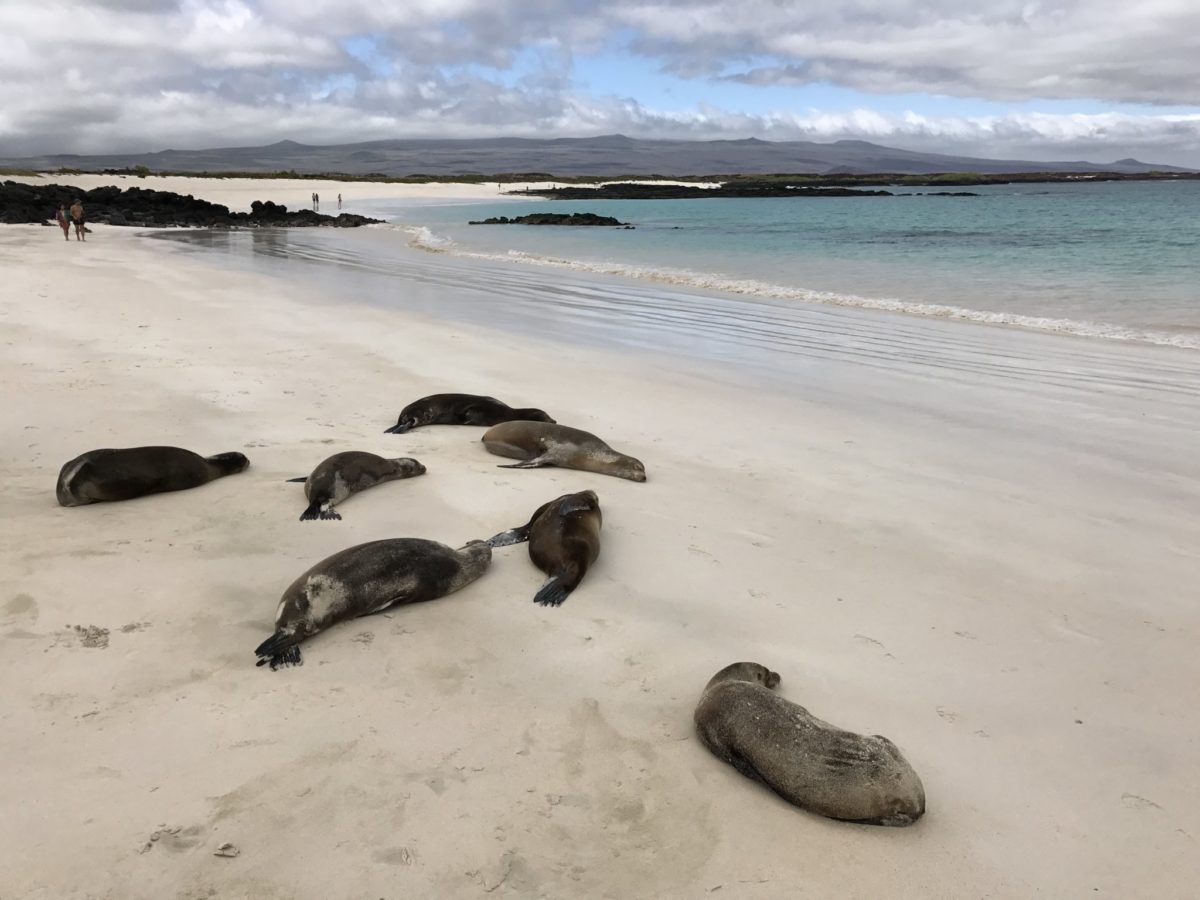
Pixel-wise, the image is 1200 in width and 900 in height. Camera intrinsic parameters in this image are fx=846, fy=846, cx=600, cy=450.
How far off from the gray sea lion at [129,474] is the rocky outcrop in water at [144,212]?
30.9 metres

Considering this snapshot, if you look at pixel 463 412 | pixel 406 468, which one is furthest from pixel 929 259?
pixel 406 468

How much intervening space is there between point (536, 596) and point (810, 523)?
6.23 ft

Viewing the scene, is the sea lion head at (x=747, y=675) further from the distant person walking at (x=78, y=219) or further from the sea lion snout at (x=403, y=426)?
the distant person walking at (x=78, y=219)

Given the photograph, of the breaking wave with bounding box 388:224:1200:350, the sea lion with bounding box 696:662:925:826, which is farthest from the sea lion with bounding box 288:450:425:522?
the breaking wave with bounding box 388:224:1200:350

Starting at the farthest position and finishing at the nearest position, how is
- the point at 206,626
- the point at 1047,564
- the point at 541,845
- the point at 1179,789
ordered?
1. the point at 1047,564
2. the point at 206,626
3. the point at 1179,789
4. the point at 541,845

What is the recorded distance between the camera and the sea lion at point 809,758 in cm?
272

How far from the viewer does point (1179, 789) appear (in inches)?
116

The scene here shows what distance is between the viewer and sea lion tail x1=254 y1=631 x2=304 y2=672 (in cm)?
345

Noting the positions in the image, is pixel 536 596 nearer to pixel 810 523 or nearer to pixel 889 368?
pixel 810 523

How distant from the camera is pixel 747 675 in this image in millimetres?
3328

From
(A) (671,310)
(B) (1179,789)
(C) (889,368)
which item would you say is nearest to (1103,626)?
(B) (1179,789)

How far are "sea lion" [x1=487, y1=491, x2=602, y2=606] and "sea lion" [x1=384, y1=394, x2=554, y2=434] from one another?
7.67 feet

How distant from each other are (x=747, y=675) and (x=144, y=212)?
38.8 meters

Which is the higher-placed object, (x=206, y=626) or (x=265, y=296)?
(x=265, y=296)
